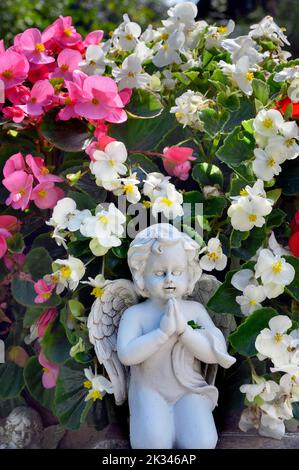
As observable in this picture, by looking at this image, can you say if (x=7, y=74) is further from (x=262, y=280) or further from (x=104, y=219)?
(x=262, y=280)

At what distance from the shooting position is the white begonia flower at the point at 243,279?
144 centimetres

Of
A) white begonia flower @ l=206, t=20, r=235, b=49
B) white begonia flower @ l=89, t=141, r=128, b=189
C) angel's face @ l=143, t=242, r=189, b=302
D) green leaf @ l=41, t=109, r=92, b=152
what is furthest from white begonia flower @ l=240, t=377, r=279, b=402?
white begonia flower @ l=206, t=20, r=235, b=49

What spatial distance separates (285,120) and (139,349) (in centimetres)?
51

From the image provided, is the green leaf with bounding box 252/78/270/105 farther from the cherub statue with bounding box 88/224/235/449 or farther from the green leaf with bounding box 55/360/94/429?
the green leaf with bounding box 55/360/94/429

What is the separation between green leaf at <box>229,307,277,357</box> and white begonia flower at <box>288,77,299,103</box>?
1.30ft

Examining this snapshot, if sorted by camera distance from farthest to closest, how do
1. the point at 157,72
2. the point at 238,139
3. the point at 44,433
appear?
the point at 157,72
the point at 44,433
the point at 238,139

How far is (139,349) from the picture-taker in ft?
4.56

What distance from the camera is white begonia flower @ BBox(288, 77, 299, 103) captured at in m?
1.51

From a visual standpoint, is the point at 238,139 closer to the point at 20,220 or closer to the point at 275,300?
the point at 275,300

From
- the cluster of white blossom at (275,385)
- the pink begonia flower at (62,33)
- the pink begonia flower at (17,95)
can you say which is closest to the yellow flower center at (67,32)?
the pink begonia flower at (62,33)

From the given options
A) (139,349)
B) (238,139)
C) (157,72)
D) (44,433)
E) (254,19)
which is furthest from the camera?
(254,19)

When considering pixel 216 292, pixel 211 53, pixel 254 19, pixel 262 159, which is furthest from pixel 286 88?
pixel 254 19

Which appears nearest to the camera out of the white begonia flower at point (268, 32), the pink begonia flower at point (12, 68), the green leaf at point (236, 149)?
the green leaf at point (236, 149)

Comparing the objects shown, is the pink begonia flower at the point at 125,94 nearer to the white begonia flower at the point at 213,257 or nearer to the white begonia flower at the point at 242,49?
the white begonia flower at the point at 242,49
